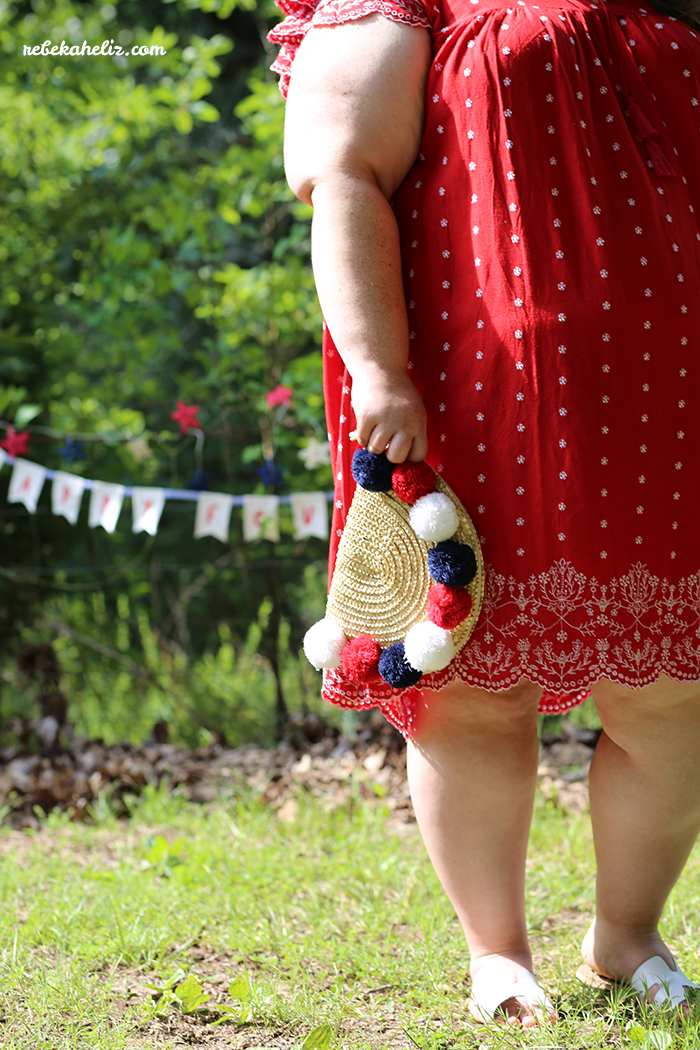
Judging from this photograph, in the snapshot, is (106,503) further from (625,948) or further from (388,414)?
(625,948)

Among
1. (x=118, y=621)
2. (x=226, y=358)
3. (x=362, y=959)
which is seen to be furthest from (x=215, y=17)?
(x=362, y=959)

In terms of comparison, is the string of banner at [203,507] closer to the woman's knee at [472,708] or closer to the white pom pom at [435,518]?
the woman's knee at [472,708]

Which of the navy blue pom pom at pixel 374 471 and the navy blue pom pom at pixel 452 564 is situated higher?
the navy blue pom pom at pixel 374 471

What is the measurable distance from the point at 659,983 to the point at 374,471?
36.4 inches

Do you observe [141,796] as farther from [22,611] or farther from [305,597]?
[22,611]

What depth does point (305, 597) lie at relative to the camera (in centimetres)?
375

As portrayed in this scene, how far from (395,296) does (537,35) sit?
1.33ft

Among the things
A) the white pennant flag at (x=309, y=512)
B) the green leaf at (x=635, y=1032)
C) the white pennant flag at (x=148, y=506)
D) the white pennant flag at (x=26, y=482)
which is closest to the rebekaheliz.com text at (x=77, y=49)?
the white pennant flag at (x=26, y=482)

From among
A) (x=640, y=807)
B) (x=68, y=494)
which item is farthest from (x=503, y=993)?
(x=68, y=494)

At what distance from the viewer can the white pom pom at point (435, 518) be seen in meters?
1.21

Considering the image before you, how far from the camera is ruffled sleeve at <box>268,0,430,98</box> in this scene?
128 cm

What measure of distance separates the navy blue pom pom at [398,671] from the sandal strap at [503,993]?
515mm

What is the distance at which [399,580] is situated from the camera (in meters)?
1.30

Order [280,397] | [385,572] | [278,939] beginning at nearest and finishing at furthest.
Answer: [385,572] → [278,939] → [280,397]
